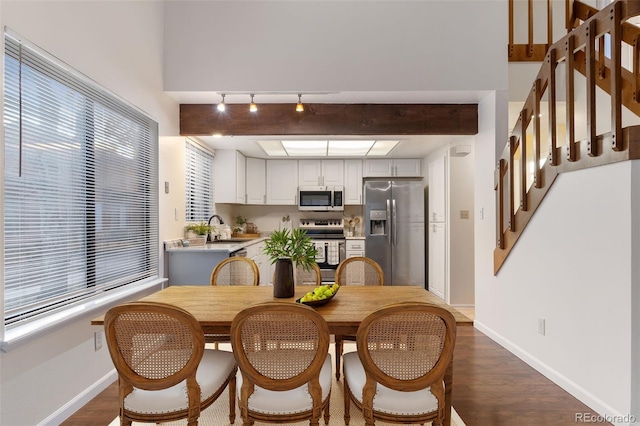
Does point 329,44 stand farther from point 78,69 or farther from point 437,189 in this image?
point 437,189

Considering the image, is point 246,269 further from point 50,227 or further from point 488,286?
point 488,286

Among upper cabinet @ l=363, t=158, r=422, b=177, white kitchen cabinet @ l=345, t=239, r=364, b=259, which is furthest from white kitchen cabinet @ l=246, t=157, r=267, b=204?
upper cabinet @ l=363, t=158, r=422, b=177

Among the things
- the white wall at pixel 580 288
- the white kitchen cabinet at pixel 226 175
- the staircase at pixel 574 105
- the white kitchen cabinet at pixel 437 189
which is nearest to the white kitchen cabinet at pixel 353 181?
the white kitchen cabinet at pixel 437 189

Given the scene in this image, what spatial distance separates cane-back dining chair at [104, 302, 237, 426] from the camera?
4.60 ft

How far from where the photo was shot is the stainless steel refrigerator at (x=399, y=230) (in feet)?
17.7

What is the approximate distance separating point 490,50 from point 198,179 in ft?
11.8

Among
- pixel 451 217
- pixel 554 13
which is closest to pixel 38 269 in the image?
pixel 451 217

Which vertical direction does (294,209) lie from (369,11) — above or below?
below

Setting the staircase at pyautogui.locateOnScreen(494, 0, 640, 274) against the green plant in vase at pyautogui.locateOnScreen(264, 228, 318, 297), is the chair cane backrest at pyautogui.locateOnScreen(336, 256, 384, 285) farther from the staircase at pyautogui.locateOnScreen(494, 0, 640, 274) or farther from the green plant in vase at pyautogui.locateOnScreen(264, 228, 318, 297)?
the staircase at pyautogui.locateOnScreen(494, 0, 640, 274)

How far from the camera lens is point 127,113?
276 centimetres

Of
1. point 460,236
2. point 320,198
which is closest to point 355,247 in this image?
point 320,198

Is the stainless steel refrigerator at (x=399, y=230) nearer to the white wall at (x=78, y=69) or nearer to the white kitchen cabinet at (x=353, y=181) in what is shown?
the white kitchen cabinet at (x=353, y=181)

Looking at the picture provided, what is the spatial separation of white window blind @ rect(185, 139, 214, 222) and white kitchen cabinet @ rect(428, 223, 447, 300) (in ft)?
10.8

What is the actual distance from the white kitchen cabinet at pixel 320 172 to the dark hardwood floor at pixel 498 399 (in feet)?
11.7
